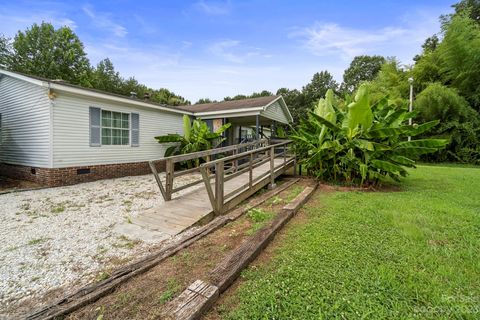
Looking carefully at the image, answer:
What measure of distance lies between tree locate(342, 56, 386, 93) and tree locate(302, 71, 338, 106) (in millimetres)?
3617

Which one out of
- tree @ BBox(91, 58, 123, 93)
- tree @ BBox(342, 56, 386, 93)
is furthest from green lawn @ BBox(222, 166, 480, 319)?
tree @ BBox(342, 56, 386, 93)

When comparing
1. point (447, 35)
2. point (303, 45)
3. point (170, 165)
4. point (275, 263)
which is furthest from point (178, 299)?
point (447, 35)

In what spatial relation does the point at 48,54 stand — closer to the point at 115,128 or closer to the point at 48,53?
the point at 48,53

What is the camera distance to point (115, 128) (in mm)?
8156

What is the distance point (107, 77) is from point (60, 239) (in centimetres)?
3313

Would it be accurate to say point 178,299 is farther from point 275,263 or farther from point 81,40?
point 81,40

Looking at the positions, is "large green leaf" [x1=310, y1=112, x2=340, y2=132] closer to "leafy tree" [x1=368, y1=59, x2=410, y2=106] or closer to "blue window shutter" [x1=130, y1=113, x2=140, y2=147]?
"blue window shutter" [x1=130, y1=113, x2=140, y2=147]

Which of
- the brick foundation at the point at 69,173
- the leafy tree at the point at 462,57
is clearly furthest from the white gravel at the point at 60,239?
the leafy tree at the point at 462,57

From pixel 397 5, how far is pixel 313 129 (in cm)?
632

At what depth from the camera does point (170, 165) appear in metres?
4.61

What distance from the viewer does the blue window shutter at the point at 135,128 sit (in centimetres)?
869

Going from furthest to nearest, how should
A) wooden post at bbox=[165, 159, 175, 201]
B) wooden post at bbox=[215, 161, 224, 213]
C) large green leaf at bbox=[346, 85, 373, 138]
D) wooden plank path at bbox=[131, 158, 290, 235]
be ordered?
large green leaf at bbox=[346, 85, 373, 138]
wooden post at bbox=[165, 159, 175, 201]
wooden post at bbox=[215, 161, 224, 213]
wooden plank path at bbox=[131, 158, 290, 235]

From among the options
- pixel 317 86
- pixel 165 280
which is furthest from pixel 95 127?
pixel 317 86

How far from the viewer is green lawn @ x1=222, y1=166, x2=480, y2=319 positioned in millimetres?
1599
